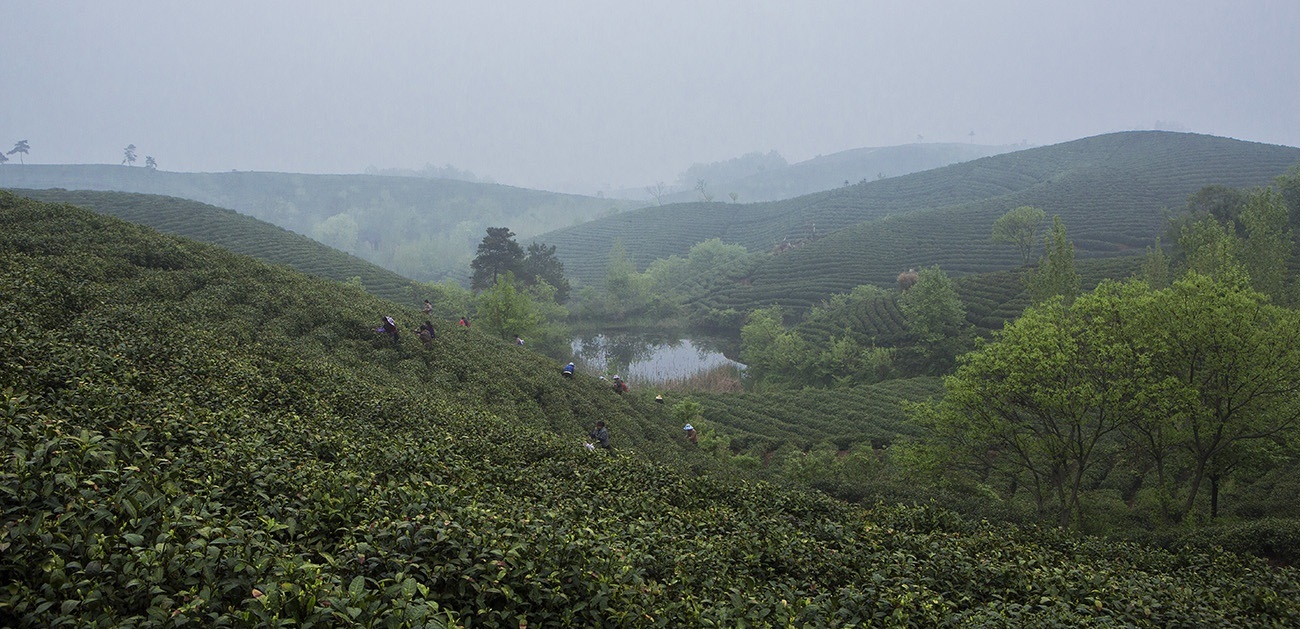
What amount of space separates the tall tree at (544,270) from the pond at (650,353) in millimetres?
5946

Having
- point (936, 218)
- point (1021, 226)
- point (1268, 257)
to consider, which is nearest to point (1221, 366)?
point (1268, 257)

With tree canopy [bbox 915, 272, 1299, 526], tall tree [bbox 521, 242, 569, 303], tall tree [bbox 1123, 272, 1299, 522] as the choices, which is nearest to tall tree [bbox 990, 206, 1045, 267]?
tall tree [bbox 521, 242, 569, 303]

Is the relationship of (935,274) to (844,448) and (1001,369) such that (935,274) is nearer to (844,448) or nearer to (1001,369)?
(844,448)

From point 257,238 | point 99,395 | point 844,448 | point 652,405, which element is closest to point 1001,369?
point 844,448

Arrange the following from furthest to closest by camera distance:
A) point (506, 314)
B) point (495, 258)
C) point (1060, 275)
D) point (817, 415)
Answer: point (495, 258), point (506, 314), point (1060, 275), point (817, 415)

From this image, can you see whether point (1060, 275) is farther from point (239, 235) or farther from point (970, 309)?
point (239, 235)

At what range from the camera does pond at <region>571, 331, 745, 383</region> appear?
153 ft

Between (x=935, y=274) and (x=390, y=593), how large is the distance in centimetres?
4704

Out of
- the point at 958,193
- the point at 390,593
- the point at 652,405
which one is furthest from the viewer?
the point at 958,193

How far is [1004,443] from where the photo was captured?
17.4 metres

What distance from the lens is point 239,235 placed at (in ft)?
208

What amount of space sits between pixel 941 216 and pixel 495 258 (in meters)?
59.8

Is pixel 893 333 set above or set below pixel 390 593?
below

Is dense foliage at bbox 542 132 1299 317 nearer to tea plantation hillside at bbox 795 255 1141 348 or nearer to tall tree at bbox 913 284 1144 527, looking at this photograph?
tea plantation hillside at bbox 795 255 1141 348
